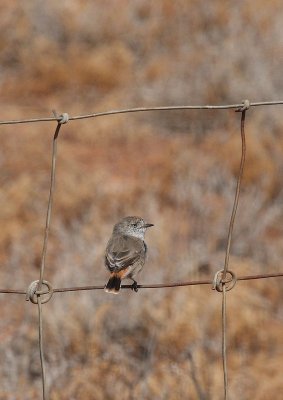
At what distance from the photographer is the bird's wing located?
477 centimetres

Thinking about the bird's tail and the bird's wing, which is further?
the bird's wing

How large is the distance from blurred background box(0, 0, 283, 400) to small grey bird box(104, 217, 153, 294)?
2.42 ft

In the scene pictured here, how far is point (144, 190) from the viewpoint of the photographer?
27.1 feet

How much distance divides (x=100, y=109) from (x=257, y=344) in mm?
5085

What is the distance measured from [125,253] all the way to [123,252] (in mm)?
15

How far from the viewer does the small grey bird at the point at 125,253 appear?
15.5ft

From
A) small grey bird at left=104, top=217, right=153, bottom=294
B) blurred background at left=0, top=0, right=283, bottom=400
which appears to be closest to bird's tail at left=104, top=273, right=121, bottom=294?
small grey bird at left=104, top=217, right=153, bottom=294

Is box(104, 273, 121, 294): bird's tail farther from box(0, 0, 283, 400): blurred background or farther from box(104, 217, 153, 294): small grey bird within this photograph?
box(0, 0, 283, 400): blurred background

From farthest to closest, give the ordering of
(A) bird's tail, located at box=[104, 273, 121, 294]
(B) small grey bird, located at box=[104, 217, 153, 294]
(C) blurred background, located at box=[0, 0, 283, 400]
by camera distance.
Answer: (C) blurred background, located at box=[0, 0, 283, 400], (B) small grey bird, located at box=[104, 217, 153, 294], (A) bird's tail, located at box=[104, 273, 121, 294]

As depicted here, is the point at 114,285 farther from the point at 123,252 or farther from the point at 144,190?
the point at 144,190

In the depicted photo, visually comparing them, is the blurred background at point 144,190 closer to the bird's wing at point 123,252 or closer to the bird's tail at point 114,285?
the bird's wing at point 123,252

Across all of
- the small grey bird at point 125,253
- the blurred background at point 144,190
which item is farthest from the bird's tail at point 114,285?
the blurred background at point 144,190

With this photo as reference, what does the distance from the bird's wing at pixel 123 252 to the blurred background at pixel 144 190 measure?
878 millimetres

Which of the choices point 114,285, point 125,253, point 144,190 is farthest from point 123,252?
point 144,190
